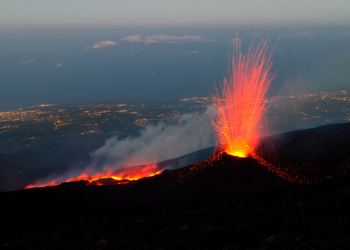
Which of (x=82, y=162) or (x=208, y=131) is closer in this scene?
(x=82, y=162)

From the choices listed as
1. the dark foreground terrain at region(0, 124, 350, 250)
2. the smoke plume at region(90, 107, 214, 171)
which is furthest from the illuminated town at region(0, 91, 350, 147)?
the dark foreground terrain at region(0, 124, 350, 250)

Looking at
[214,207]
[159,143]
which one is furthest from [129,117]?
[214,207]

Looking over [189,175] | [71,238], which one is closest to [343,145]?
[189,175]

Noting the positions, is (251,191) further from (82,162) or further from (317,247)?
(82,162)

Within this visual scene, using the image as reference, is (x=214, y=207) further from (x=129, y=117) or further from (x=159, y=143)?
(x=129, y=117)

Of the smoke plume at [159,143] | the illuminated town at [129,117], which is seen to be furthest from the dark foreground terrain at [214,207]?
the smoke plume at [159,143]

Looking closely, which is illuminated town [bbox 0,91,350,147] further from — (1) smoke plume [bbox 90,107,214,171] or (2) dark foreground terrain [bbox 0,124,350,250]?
(2) dark foreground terrain [bbox 0,124,350,250]
